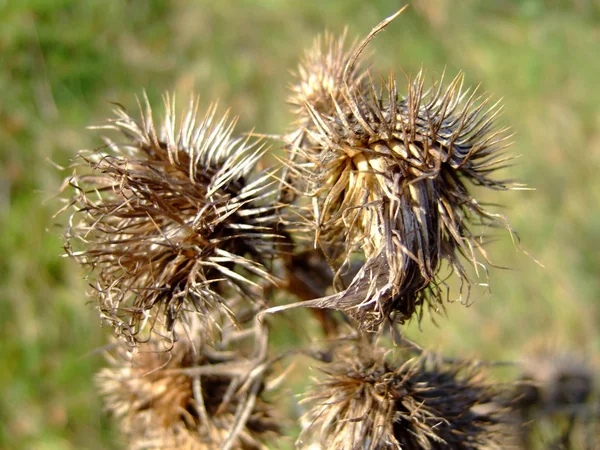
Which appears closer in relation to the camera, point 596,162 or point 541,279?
point 541,279

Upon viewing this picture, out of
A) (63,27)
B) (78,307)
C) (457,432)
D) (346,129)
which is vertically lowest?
(78,307)

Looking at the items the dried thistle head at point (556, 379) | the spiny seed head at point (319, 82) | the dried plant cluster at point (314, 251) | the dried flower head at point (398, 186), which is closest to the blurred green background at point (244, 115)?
the dried thistle head at point (556, 379)

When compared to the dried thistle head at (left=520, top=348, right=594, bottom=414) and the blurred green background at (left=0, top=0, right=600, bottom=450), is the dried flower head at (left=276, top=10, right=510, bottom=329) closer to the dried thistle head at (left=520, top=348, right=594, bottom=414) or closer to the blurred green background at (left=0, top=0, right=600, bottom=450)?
the dried thistle head at (left=520, top=348, right=594, bottom=414)

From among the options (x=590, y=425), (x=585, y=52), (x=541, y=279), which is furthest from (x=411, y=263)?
(x=585, y=52)

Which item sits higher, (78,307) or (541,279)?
(541,279)

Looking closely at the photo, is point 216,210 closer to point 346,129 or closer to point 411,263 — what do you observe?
point 346,129

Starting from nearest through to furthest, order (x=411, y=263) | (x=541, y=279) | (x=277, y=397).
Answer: (x=411, y=263) → (x=277, y=397) → (x=541, y=279)

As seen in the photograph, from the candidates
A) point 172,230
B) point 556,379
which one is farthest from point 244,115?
point 172,230

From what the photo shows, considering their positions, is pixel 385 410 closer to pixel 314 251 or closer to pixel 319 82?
pixel 314 251
